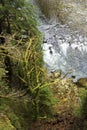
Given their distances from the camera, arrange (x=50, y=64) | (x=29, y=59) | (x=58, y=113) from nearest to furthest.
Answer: (x=29, y=59) → (x=58, y=113) → (x=50, y=64)

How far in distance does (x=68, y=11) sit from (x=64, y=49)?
6.43m

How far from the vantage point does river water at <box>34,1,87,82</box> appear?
23587mm

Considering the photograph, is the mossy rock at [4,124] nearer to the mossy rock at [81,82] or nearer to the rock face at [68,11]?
the mossy rock at [81,82]

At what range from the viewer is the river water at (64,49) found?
23587 millimetres

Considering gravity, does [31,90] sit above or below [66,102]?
above

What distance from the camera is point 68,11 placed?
3039 cm

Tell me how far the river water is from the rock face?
0.77 metres

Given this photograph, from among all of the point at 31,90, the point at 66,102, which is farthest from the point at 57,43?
the point at 31,90

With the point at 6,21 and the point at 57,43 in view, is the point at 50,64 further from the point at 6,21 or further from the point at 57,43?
the point at 6,21

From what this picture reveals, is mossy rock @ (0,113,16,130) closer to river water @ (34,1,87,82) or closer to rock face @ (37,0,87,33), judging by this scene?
river water @ (34,1,87,82)

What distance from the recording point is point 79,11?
30.6 metres

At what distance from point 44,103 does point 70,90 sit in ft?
16.2

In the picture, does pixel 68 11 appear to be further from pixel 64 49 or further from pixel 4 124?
pixel 4 124

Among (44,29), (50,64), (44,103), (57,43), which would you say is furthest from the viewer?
(44,29)
